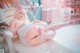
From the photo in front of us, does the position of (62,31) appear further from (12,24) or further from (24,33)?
(12,24)

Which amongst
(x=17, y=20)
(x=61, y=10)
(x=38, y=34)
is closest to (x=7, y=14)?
(x=17, y=20)

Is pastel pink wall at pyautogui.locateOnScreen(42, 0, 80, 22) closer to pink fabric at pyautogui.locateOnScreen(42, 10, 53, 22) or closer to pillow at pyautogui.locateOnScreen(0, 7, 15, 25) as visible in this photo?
pink fabric at pyautogui.locateOnScreen(42, 10, 53, 22)

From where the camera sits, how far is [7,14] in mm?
1521

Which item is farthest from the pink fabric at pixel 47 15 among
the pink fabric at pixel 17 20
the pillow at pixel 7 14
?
the pillow at pixel 7 14

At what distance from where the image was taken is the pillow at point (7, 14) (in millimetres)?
1517

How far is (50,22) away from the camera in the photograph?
1.60m

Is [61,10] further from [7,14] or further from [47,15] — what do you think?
[7,14]

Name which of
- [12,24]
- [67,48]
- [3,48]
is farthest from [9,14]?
[67,48]

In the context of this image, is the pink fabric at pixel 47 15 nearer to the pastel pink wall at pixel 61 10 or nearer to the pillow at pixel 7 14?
the pastel pink wall at pixel 61 10

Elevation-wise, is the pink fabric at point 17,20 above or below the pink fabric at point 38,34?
above

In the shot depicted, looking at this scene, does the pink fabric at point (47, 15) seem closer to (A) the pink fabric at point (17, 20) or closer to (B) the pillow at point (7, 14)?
(A) the pink fabric at point (17, 20)

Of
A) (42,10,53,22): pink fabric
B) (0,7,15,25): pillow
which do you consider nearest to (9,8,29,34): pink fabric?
(0,7,15,25): pillow

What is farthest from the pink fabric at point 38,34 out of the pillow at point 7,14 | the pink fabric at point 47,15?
the pillow at point 7,14

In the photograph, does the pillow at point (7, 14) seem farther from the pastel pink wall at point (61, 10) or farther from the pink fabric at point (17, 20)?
the pastel pink wall at point (61, 10)
